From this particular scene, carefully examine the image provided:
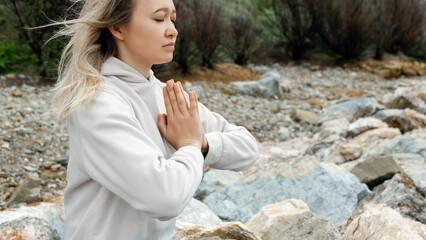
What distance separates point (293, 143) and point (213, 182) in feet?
6.48

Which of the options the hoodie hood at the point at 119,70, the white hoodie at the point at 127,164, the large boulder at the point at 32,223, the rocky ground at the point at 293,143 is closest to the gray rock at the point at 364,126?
the rocky ground at the point at 293,143

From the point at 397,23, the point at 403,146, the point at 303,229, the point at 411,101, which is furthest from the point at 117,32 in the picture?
the point at 397,23

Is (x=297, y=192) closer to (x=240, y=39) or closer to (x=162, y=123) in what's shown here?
(x=162, y=123)

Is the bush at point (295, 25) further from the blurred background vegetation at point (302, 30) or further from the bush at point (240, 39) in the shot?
the bush at point (240, 39)

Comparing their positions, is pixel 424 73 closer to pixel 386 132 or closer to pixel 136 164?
pixel 386 132

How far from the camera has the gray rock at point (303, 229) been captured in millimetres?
1895

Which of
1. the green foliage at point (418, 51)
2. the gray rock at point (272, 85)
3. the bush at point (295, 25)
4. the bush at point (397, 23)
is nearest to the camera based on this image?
the gray rock at point (272, 85)

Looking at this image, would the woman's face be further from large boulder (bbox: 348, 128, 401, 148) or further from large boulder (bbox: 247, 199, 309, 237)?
large boulder (bbox: 348, 128, 401, 148)

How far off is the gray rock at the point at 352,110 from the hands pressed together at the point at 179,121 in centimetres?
461

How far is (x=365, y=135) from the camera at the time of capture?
4.47 meters

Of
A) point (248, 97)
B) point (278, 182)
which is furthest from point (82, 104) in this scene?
point (248, 97)

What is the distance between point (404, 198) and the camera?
2.46 meters

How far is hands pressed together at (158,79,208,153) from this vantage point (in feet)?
4.26

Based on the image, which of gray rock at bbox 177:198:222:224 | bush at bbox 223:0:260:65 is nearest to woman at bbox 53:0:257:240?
gray rock at bbox 177:198:222:224
